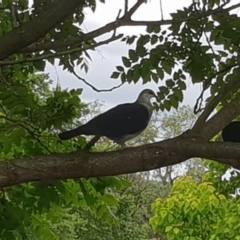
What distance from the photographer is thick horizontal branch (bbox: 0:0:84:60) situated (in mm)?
1464

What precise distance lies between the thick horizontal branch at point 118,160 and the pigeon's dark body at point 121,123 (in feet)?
1.54

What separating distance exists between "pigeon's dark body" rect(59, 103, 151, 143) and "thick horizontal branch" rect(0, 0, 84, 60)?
0.42 metres

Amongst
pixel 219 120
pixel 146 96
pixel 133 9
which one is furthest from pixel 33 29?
pixel 146 96

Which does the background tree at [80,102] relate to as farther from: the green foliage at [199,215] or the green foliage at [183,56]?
the green foliage at [199,215]

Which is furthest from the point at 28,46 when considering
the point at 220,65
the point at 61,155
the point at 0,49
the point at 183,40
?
the point at 220,65

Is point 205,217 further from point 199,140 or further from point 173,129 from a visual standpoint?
point 173,129

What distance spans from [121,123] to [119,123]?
15mm

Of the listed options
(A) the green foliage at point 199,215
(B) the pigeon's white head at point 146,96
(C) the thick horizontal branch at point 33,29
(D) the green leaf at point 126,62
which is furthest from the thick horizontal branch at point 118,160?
(A) the green foliage at point 199,215

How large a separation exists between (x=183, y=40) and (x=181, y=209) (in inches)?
68.1

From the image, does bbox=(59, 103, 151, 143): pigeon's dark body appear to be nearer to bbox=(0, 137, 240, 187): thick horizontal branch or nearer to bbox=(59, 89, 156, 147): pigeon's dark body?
bbox=(59, 89, 156, 147): pigeon's dark body

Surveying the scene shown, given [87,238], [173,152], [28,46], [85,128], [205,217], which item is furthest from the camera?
[87,238]

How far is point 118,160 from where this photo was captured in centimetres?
138

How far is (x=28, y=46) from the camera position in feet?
5.05

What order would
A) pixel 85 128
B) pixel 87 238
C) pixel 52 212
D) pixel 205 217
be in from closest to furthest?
pixel 85 128 → pixel 52 212 → pixel 205 217 → pixel 87 238
